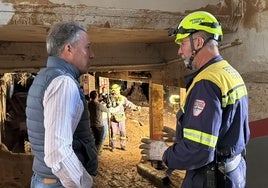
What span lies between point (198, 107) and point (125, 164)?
696cm

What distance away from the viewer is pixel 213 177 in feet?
7.46

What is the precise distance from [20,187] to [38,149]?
4.58 meters

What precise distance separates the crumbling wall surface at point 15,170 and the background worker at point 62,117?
459 cm

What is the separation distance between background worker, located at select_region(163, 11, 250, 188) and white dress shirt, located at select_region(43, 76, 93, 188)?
0.67m

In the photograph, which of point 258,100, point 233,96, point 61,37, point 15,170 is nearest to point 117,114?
point 15,170

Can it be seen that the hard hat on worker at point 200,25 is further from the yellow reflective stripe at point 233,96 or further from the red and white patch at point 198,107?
the red and white patch at point 198,107

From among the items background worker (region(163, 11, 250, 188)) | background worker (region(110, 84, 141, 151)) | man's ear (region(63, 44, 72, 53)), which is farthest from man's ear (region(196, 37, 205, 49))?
background worker (region(110, 84, 141, 151))

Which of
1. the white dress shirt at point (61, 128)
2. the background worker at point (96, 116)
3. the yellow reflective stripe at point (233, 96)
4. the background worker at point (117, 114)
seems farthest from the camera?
the background worker at point (117, 114)

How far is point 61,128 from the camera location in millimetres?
1873

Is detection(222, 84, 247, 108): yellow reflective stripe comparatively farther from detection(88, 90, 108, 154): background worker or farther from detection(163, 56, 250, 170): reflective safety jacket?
detection(88, 90, 108, 154): background worker

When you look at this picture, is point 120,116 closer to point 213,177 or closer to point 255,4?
point 255,4

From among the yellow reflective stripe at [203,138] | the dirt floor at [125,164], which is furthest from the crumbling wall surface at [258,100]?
the dirt floor at [125,164]

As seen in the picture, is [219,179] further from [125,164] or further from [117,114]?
[117,114]

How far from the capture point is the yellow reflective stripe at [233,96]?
2162mm
